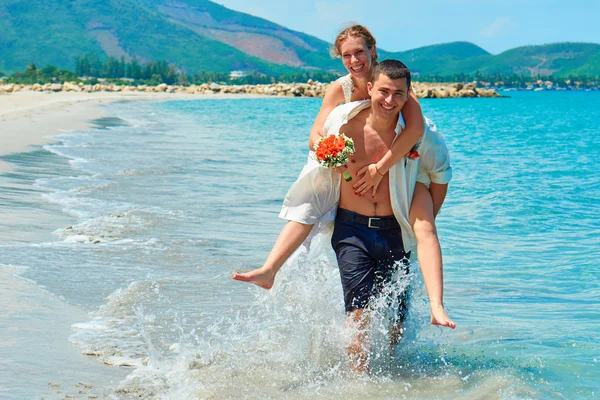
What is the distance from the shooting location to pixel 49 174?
14.6 meters

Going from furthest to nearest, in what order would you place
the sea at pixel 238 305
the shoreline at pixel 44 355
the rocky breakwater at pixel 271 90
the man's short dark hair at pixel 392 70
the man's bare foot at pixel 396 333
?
the rocky breakwater at pixel 271 90
the man's bare foot at pixel 396 333
the sea at pixel 238 305
the man's short dark hair at pixel 392 70
the shoreline at pixel 44 355

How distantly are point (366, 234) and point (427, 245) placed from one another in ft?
1.34

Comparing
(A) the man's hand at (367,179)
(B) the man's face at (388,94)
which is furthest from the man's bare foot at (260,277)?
(B) the man's face at (388,94)

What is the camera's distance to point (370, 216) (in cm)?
527

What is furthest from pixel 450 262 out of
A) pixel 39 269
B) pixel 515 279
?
pixel 39 269

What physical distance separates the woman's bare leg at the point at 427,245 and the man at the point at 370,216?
6 centimetres

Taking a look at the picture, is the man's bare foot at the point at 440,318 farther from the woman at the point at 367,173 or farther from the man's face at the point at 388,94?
the man's face at the point at 388,94

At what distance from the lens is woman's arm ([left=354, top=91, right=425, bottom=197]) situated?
5008 millimetres

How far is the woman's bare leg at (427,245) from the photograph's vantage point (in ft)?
16.8

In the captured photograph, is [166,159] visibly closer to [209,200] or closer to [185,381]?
[209,200]

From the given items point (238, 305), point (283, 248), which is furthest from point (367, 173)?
point (238, 305)

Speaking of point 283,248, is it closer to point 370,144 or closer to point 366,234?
point 366,234

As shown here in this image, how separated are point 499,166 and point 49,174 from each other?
Result: 14624mm

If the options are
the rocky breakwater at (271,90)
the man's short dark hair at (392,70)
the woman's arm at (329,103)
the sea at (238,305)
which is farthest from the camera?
the rocky breakwater at (271,90)
